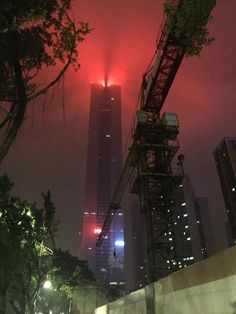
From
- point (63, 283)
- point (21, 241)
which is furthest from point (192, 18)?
point (63, 283)

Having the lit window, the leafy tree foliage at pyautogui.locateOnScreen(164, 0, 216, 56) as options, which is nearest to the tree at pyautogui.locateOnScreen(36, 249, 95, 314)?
the leafy tree foliage at pyautogui.locateOnScreen(164, 0, 216, 56)

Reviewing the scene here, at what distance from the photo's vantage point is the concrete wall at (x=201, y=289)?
306 inches

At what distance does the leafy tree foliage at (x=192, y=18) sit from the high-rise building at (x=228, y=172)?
Result: 8928 cm

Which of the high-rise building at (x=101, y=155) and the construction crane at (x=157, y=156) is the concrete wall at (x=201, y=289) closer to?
the construction crane at (x=157, y=156)

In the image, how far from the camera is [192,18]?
655 cm

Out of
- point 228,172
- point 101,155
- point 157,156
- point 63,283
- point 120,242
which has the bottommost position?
point 63,283

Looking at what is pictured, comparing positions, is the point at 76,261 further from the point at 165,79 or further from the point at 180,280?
the point at 180,280

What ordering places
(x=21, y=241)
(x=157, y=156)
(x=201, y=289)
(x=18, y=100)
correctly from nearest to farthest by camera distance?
(x=18, y=100), (x=201, y=289), (x=21, y=241), (x=157, y=156)

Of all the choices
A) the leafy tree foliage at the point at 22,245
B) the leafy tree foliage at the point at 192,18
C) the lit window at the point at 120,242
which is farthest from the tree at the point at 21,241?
the lit window at the point at 120,242

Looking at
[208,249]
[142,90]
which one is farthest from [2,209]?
[208,249]

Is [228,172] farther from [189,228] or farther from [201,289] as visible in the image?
[201,289]

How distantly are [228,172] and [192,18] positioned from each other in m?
95.6

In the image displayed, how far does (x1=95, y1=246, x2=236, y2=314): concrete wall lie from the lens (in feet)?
25.5

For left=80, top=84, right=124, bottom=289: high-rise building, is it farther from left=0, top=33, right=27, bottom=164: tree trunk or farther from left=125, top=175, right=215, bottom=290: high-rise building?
left=0, top=33, right=27, bottom=164: tree trunk
